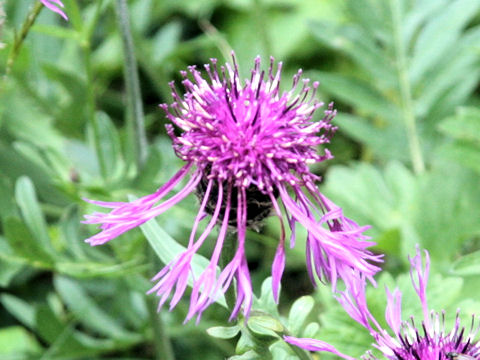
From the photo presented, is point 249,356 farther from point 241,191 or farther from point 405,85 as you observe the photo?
point 405,85

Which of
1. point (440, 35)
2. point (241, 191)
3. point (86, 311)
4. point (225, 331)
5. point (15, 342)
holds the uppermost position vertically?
point (440, 35)

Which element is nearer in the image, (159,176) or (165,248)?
(165,248)

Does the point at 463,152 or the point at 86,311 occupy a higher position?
the point at 463,152

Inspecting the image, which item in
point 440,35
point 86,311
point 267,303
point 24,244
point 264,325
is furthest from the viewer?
point 440,35

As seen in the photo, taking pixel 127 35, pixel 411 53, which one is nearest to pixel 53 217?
pixel 127 35

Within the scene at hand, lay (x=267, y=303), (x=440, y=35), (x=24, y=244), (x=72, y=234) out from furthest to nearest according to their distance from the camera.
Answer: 1. (x=440, y=35)
2. (x=72, y=234)
3. (x=24, y=244)
4. (x=267, y=303)

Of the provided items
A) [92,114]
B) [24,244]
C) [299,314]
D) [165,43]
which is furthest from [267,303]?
[165,43]

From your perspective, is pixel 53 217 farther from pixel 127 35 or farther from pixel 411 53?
pixel 411 53

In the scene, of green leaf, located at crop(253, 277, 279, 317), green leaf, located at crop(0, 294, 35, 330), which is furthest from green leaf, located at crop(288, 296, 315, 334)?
green leaf, located at crop(0, 294, 35, 330)
